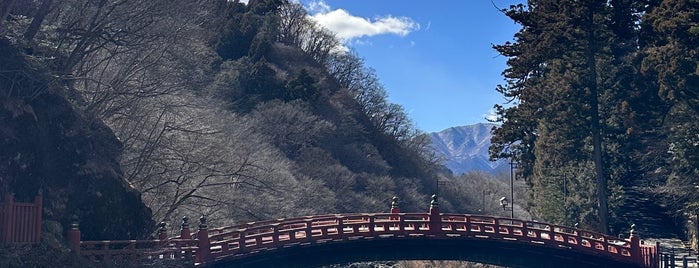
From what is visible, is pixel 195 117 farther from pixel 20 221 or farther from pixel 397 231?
pixel 20 221

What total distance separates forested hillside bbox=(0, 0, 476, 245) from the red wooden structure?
3.12 ft

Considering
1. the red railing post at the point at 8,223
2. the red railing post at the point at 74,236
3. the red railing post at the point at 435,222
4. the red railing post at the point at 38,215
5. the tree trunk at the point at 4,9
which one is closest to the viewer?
the red railing post at the point at 8,223

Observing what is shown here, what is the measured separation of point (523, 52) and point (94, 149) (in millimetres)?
27528

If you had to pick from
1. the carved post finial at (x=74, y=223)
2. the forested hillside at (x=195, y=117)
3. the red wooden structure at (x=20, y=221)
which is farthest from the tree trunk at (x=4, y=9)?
the carved post finial at (x=74, y=223)

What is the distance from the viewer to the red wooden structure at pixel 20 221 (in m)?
17.6

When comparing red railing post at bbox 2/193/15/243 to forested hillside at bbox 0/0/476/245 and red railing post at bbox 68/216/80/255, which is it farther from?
red railing post at bbox 68/216/80/255

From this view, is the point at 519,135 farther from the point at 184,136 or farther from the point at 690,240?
the point at 184,136

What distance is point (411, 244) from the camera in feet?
88.1

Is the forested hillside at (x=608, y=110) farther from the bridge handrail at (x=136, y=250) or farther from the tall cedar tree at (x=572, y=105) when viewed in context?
the bridge handrail at (x=136, y=250)

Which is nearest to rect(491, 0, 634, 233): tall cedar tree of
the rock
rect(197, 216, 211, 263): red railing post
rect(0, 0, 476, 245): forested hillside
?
rect(0, 0, 476, 245): forested hillside

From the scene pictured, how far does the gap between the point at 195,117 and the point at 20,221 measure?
19.7 meters

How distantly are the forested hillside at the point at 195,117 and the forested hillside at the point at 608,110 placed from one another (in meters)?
14.7

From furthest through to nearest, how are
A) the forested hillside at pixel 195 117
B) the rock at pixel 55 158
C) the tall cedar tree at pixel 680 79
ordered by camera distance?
the tall cedar tree at pixel 680 79
the forested hillside at pixel 195 117
the rock at pixel 55 158

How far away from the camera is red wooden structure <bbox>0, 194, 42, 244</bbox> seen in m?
17.6
